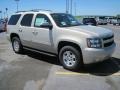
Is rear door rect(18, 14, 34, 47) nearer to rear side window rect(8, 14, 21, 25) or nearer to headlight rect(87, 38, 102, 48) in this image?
rear side window rect(8, 14, 21, 25)

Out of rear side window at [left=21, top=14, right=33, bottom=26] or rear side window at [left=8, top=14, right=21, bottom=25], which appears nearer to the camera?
rear side window at [left=21, top=14, right=33, bottom=26]

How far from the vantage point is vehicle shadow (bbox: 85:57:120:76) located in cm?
759

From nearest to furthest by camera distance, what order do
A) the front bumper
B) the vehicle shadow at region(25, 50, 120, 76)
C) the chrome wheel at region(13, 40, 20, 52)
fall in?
the front bumper, the vehicle shadow at region(25, 50, 120, 76), the chrome wheel at region(13, 40, 20, 52)

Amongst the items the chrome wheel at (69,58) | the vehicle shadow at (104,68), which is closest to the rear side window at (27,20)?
the chrome wheel at (69,58)

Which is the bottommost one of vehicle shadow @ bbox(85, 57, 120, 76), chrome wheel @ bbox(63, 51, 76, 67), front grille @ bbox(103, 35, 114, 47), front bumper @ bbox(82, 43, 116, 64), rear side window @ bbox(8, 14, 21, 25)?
vehicle shadow @ bbox(85, 57, 120, 76)

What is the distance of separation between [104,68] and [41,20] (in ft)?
9.71

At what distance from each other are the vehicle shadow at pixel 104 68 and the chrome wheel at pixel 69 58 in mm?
570

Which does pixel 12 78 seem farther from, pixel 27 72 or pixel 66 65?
pixel 66 65

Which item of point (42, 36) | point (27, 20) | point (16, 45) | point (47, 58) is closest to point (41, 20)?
point (42, 36)

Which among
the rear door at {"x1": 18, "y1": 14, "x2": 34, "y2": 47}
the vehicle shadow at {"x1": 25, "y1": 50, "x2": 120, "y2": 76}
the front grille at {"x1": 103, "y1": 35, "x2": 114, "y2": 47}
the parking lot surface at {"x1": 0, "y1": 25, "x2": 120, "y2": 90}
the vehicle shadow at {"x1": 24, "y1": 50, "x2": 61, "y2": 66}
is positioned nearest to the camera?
the parking lot surface at {"x1": 0, "y1": 25, "x2": 120, "y2": 90}

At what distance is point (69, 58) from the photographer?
793 centimetres

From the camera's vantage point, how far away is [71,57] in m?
7.88

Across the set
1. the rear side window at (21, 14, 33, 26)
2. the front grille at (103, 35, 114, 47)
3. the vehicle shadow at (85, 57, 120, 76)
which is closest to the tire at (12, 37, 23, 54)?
the rear side window at (21, 14, 33, 26)

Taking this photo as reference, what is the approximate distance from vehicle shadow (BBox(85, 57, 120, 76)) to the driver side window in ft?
7.33
